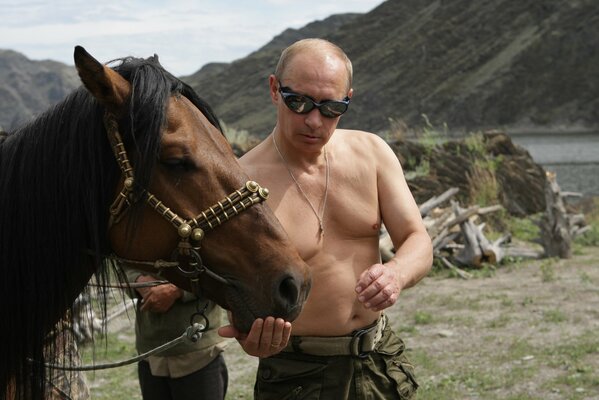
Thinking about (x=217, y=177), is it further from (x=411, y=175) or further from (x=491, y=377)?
(x=411, y=175)

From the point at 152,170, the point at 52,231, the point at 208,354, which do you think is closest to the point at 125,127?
the point at 152,170

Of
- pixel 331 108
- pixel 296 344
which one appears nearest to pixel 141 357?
pixel 296 344

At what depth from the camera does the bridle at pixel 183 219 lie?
2518 millimetres

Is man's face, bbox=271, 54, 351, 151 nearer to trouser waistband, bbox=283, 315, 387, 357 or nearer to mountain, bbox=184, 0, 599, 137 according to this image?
trouser waistband, bbox=283, 315, 387, 357

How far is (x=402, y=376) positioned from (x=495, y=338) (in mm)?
4906

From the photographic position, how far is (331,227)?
3.26 m

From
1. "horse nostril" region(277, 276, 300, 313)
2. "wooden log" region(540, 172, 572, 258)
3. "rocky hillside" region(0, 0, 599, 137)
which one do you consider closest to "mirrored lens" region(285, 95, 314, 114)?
"horse nostril" region(277, 276, 300, 313)

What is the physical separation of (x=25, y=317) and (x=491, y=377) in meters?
4.88

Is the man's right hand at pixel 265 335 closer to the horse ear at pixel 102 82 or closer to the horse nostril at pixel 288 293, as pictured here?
the horse nostril at pixel 288 293

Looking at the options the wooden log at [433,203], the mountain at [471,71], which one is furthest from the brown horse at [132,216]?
the mountain at [471,71]

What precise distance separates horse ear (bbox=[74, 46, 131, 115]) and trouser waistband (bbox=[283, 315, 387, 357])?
115 centimetres

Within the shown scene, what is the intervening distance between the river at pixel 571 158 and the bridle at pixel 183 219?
74.5 feet

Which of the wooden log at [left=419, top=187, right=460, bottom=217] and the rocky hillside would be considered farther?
the rocky hillside

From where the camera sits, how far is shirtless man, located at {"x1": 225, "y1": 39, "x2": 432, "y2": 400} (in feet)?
10.2
